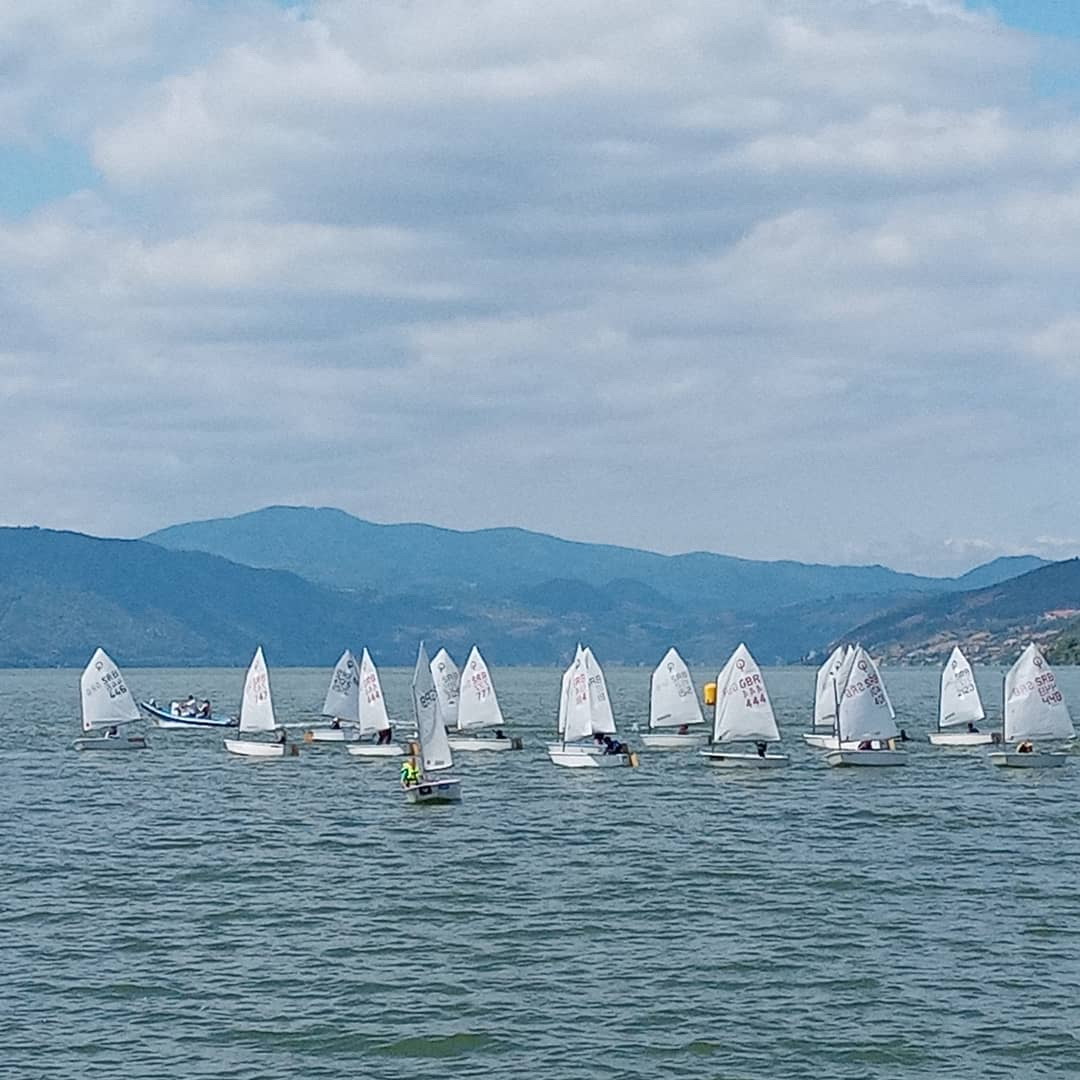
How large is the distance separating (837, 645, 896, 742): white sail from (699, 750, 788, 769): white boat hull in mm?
3728

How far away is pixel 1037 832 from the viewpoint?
198ft

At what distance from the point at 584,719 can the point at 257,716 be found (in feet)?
69.1

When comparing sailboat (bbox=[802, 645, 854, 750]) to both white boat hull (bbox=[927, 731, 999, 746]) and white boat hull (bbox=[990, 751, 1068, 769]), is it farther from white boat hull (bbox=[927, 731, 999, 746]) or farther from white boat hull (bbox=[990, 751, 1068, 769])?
white boat hull (bbox=[990, 751, 1068, 769])

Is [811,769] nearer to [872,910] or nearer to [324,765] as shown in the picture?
[324,765]

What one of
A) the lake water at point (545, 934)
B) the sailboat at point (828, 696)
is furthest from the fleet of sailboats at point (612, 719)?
the lake water at point (545, 934)

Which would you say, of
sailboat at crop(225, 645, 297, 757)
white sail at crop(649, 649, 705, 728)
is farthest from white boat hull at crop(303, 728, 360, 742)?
white sail at crop(649, 649, 705, 728)

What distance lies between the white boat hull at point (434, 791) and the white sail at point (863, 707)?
78.8 feet

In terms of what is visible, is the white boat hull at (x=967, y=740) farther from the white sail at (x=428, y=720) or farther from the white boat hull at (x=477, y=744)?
the white sail at (x=428, y=720)

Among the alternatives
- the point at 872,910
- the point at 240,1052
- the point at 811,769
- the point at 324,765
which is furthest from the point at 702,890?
the point at 324,765

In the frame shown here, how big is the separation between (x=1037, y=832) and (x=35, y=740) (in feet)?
249

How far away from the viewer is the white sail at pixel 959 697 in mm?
102438

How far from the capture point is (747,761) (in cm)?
8425

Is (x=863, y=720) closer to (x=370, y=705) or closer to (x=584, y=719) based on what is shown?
(x=584, y=719)

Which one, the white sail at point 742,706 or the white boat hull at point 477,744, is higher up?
the white sail at point 742,706
